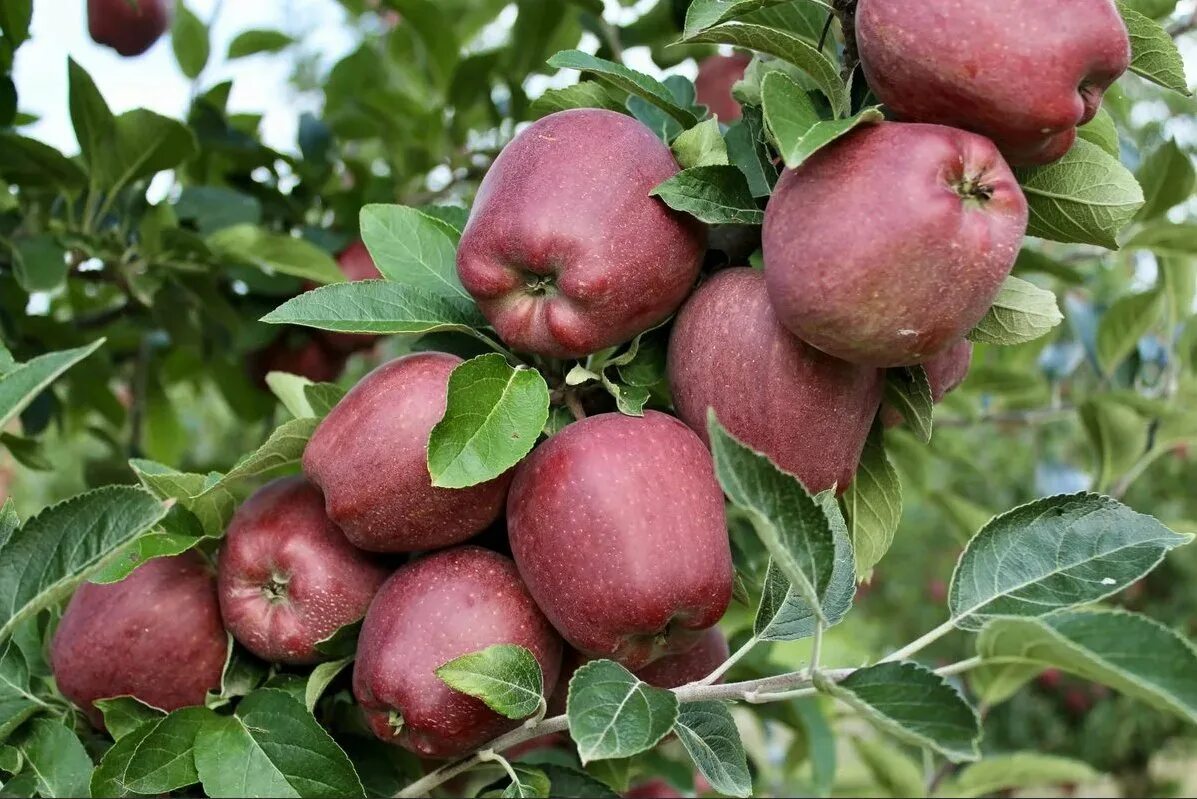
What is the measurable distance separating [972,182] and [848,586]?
0.27m

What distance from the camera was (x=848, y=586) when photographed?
28.0 inches

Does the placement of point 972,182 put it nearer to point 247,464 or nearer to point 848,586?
point 848,586

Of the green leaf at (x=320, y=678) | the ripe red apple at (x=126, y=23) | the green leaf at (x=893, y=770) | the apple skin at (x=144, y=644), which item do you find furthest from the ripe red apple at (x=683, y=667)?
the ripe red apple at (x=126, y=23)

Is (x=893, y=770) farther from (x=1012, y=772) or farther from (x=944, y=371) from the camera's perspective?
(x=944, y=371)

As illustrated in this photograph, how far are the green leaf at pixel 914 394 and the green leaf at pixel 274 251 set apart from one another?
773 mm

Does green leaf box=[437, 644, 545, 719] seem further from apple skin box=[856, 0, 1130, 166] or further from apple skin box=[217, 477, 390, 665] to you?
apple skin box=[856, 0, 1130, 166]

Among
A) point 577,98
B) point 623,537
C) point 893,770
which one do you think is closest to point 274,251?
point 577,98

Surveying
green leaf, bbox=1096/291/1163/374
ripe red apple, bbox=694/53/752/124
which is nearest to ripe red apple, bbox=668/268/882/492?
ripe red apple, bbox=694/53/752/124

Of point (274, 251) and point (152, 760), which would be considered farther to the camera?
point (274, 251)

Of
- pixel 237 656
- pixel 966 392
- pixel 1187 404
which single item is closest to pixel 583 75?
pixel 237 656

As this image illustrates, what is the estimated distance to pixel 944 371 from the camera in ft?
2.72

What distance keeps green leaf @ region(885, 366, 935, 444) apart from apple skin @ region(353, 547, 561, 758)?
0.99ft

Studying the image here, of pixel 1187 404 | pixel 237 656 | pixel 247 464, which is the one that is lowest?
pixel 1187 404

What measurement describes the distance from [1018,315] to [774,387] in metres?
0.19
